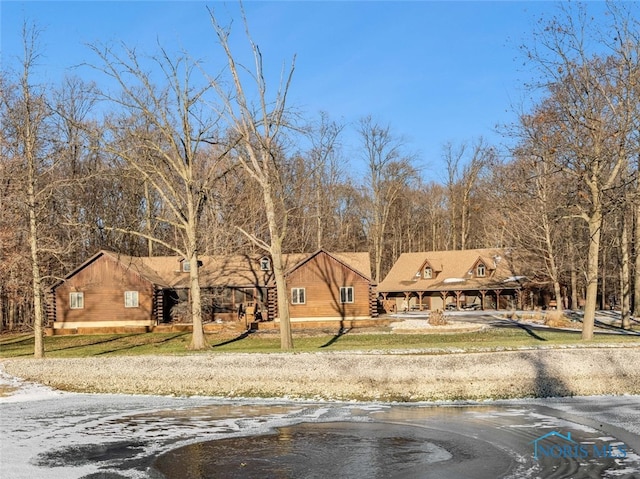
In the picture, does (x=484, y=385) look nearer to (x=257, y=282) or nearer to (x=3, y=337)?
(x=257, y=282)

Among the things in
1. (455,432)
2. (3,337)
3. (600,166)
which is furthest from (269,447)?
(3,337)

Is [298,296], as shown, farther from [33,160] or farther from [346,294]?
[33,160]

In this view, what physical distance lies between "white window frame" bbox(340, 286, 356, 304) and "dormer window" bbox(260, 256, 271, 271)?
704cm

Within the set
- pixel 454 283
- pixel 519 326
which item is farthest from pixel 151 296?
pixel 454 283

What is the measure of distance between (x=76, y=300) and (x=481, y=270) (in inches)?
1348

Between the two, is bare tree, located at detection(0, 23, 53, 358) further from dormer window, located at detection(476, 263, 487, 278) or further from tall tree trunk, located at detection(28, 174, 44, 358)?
dormer window, located at detection(476, 263, 487, 278)

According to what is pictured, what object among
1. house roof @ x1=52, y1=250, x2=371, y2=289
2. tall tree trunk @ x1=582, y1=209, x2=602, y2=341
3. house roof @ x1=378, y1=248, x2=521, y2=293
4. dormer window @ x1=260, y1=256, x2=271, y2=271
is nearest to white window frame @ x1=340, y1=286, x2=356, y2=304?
house roof @ x1=52, y1=250, x2=371, y2=289

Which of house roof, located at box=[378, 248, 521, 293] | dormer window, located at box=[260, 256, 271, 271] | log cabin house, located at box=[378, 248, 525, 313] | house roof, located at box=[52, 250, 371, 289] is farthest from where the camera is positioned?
house roof, located at box=[378, 248, 521, 293]

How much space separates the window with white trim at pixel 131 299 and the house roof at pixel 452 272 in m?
23.7

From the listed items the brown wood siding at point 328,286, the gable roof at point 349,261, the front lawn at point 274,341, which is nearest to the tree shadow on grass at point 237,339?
the front lawn at point 274,341

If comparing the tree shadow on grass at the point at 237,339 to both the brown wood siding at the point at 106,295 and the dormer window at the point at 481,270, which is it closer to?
the brown wood siding at the point at 106,295

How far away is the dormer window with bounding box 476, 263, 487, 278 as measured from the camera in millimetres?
61594

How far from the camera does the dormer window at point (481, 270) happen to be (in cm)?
6159

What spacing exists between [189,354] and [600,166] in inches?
707
